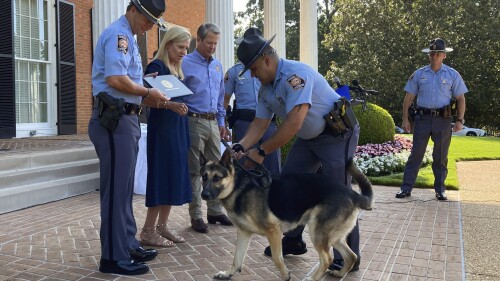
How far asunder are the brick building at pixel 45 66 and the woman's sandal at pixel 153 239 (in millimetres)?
6745

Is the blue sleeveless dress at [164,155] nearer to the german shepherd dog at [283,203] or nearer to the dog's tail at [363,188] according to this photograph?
the german shepherd dog at [283,203]

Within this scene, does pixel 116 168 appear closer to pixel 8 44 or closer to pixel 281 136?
pixel 281 136

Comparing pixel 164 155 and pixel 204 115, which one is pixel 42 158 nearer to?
pixel 204 115

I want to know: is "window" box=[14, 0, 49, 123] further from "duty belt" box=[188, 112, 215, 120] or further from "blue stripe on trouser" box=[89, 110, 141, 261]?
"blue stripe on trouser" box=[89, 110, 141, 261]

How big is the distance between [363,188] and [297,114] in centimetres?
88

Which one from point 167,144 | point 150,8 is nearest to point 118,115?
point 150,8

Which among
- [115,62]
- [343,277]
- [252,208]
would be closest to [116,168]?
[115,62]

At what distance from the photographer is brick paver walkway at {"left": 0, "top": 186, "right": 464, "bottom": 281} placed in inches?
166

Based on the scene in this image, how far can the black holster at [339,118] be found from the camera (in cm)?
404

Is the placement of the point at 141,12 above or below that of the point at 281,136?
above

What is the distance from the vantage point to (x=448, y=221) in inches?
249

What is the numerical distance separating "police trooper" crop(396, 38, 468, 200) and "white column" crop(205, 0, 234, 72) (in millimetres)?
4351

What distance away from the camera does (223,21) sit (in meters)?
10.5

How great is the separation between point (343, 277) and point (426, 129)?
420cm
